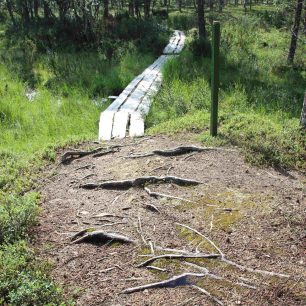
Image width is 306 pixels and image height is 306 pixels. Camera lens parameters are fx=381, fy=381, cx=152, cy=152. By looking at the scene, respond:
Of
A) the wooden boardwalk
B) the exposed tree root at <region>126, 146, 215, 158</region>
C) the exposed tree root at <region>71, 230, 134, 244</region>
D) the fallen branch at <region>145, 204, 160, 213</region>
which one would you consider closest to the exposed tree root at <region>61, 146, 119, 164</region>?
the exposed tree root at <region>126, 146, 215, 158</region>

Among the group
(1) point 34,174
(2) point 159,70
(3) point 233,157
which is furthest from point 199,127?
(2) point 159,70

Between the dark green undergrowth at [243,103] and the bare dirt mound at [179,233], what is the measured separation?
0.69 metres

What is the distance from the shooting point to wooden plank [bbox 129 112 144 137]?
756 cm

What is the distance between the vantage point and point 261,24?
26.7 meters

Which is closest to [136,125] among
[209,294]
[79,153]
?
[79,153]

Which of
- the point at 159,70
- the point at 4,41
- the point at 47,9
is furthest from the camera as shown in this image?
the point at 47,9

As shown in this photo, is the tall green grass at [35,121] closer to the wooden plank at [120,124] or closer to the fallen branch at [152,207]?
the wooden plank at [120,124]

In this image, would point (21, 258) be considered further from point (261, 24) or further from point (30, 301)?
point (261, 24)

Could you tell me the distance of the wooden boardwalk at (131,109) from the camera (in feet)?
25.5

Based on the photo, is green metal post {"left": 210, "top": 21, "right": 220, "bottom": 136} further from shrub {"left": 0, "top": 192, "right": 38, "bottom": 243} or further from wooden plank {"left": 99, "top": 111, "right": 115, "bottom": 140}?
shrub {"left": 0, "top": 192, "right": 38, "bottom": 243}

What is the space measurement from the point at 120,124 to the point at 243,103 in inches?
114

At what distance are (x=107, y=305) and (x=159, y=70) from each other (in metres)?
10.1

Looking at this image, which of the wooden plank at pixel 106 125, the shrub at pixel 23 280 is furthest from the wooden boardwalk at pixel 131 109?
the shrub at pixel 23 280

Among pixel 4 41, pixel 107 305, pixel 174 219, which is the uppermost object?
pixel 4 41
